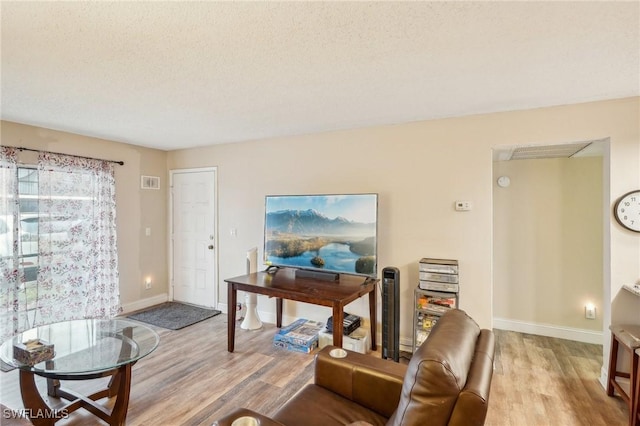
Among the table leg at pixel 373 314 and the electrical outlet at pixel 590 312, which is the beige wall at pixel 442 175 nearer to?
the table leg at pixel 373 314

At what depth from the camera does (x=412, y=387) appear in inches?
43.4

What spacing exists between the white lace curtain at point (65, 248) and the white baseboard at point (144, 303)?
0.73ft

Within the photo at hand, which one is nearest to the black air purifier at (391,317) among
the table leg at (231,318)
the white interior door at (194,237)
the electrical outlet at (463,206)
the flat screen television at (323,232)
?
the flat screen television at (323,232)

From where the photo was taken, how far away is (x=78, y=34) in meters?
1.71

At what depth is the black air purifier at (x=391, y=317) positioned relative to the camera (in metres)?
2.97

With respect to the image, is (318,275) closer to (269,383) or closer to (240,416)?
(269,383)

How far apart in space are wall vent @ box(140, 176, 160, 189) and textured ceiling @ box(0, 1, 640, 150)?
158cm

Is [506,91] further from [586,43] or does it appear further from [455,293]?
[455,293]

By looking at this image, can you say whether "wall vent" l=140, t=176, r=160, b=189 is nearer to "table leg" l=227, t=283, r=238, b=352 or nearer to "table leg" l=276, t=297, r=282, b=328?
"table leg" l=227, t=283, r=238, b=352

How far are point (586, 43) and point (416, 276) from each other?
225cm

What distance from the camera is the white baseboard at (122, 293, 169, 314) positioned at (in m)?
4.43

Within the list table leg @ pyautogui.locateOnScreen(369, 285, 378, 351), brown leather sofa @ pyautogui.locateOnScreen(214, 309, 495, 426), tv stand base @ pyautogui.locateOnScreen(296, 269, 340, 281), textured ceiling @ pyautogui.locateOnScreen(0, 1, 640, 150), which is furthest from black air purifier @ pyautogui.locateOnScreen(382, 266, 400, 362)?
textured ceiling @ pyautogui.locateOnScreen(0, 1, 640, 150)

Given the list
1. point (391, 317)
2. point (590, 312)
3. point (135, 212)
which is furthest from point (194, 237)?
point (590, 312)

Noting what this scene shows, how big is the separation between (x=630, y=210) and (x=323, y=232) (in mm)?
2547
